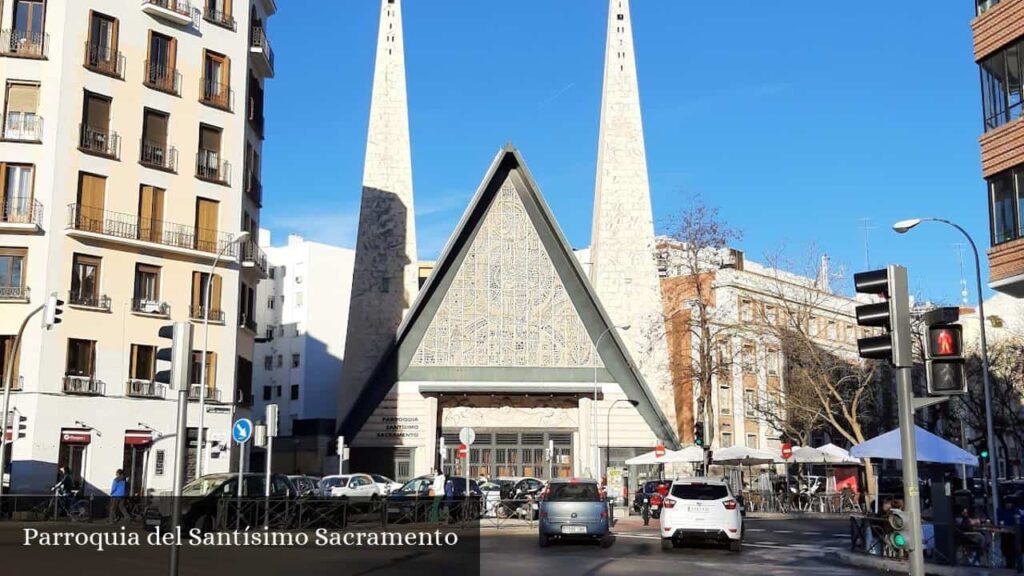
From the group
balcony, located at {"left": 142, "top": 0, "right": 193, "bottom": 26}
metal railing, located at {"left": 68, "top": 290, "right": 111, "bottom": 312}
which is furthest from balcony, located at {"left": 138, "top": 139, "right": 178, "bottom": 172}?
metal railing, located at {"left": 68, "top": 290, "right": 111, "bottom": 312}

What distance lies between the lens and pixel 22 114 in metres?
35.1

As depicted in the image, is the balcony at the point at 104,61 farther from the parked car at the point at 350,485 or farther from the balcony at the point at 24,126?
the parked car at the point at 350,485

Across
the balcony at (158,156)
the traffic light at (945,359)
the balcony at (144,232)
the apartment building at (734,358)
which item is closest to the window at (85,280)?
the balcony at (144,232)

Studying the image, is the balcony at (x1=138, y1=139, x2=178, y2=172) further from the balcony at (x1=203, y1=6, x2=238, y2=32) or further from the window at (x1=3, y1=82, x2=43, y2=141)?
the balcony at (x1=203, y1=6, x2=238, y2=32)

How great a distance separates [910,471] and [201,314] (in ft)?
108

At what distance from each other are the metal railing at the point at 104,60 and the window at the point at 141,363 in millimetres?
9757

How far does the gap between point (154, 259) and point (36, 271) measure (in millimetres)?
4313

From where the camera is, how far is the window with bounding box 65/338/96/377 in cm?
3466

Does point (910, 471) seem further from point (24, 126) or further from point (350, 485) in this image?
point (24, 126)

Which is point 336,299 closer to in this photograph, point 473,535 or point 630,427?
point 630,427

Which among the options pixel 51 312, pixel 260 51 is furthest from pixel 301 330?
pixel 51 312

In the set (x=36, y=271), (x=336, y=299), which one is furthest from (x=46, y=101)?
(x=336, y=299)

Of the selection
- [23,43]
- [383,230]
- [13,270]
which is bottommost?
[13,270]

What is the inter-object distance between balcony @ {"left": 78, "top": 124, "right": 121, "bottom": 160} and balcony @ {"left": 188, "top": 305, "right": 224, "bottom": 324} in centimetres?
607
